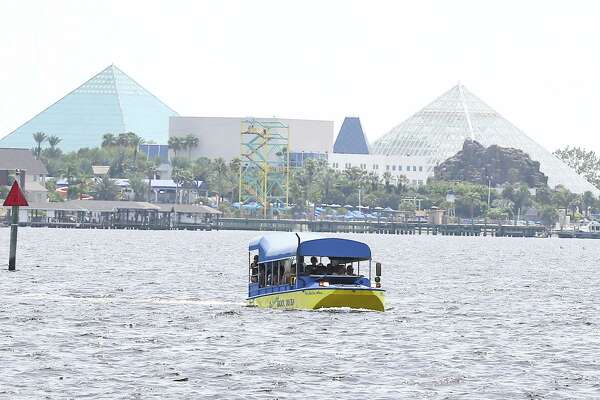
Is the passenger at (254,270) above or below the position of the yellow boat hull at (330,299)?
above

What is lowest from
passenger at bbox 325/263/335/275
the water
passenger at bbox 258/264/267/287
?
the water

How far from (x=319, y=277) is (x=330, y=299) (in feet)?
8.37

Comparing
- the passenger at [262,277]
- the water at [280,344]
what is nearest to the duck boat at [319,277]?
the water at [280,344]

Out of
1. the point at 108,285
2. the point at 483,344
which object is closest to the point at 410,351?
the point at 483,344

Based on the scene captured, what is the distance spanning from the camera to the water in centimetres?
5362

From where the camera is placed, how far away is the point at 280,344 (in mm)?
65000

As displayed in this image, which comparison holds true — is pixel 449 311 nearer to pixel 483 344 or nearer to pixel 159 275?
pixel 483 344

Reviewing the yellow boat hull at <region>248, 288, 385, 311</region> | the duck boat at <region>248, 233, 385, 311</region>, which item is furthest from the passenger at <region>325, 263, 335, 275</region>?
the yellow boat hull at <region>248, 288, 385, 311</region>

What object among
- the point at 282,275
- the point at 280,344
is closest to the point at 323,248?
the point at 282,275

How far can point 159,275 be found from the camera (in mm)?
122188

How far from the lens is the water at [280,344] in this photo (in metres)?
53.6

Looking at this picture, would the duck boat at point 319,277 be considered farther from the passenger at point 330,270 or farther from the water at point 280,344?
the water at point 280,344

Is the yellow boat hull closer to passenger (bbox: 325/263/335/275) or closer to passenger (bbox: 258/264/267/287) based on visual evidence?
passenger (bbox: 325/263/335/275)

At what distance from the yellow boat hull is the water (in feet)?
2.25
